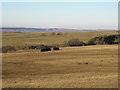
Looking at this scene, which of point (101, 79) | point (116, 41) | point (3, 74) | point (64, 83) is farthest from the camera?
point (116, 41)

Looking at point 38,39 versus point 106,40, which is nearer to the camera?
point 106,40

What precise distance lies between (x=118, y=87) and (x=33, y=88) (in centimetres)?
499

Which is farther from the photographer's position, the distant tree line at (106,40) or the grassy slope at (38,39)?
the grassy slope at (38,39)

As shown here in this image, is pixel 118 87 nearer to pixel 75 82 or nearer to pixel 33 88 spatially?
pixel 75 82

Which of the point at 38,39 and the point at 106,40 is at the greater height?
the point at 106,40

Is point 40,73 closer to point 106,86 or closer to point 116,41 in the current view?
point 106,86

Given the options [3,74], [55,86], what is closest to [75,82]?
[55,86]

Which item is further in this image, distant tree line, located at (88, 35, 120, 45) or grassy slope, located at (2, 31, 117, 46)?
grassy slope, located at (2, 31, 117, 46)

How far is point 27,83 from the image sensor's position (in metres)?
16.7

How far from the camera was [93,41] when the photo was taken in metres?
63.6

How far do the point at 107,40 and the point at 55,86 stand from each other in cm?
4797

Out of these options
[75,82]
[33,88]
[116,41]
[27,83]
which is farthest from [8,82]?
[116,41]

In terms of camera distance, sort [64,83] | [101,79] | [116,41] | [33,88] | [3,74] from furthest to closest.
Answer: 1. [116,41]
2. [3,74]
3. [101,79]
4. [64,83]
5. [33,88]

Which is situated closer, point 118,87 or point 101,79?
point 118,87
